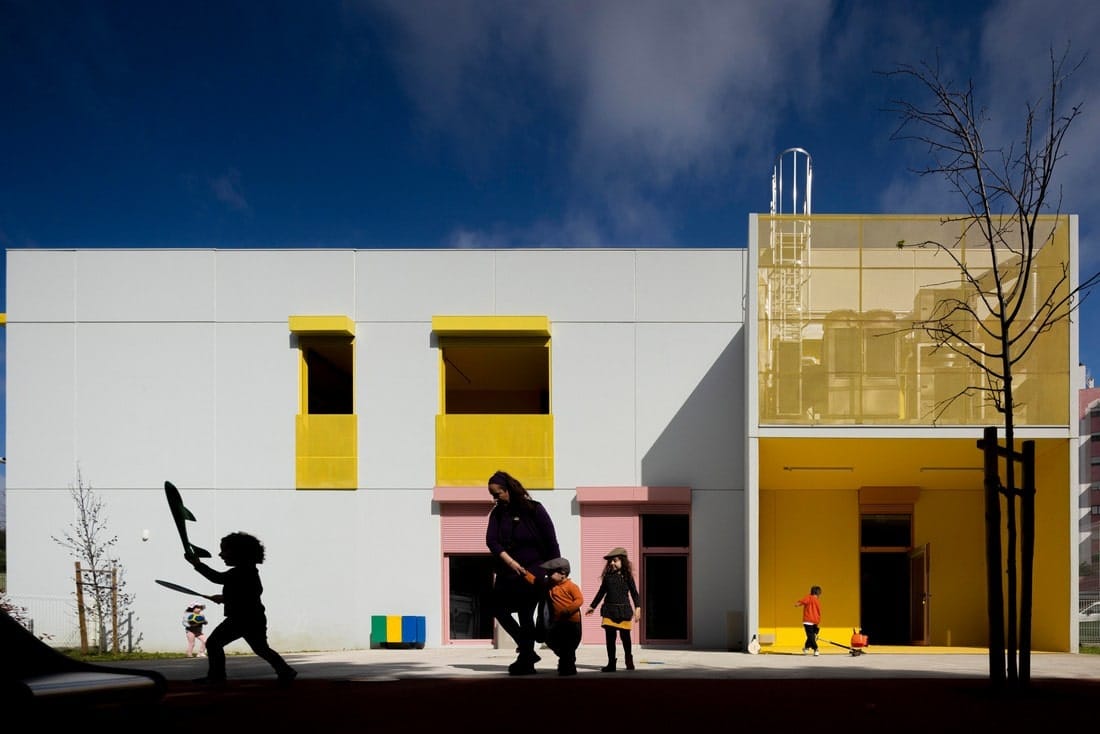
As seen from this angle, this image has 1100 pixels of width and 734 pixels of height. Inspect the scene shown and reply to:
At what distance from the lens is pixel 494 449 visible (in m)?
15.8

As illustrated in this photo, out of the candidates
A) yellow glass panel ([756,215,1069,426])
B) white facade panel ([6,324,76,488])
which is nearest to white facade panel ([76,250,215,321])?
white facade panel ([6,324,76,488])

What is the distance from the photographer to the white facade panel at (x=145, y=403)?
52.1ft

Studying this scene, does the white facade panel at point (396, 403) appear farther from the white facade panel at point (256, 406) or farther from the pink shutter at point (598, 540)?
the pink shutter at point (598, 540)

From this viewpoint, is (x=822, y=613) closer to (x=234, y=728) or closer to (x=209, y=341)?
(x=209, y=341)

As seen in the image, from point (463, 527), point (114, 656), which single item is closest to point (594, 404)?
point (463, 527)

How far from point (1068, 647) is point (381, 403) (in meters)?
11.9

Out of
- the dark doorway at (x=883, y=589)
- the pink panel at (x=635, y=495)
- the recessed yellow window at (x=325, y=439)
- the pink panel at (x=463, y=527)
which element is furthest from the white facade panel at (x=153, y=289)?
the dark doorway at (x=883, y=589)

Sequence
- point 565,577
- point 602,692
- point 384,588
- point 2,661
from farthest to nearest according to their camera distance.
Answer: point 384,588 → point 565,577 → point 602,692 → point 2,661

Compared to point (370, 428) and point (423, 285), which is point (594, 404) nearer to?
point (423, 285)

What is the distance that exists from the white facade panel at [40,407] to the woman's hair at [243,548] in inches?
433

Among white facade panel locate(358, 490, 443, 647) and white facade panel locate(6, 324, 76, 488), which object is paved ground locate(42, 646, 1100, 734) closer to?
white facade panel locate(358, 490, 443, 647)

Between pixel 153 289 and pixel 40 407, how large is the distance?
299cm

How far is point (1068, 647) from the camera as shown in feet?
44.4

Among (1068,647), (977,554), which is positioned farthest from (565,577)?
(977,554)
